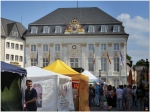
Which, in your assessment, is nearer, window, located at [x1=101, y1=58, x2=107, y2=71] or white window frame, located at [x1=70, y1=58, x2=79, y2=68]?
window, located at [x1=101, y1=58, x2=107, y2=71]

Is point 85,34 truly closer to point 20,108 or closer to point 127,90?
point 127,90

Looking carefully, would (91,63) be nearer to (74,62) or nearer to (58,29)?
(74,62)

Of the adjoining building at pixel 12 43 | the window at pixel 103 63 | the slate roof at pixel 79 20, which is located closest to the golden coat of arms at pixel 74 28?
the slate roof at pixel 79 20

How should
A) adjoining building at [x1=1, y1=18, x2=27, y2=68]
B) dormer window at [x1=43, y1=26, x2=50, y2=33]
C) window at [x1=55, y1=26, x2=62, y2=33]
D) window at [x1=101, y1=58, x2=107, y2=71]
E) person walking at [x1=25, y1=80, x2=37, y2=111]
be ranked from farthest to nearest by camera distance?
1. dormer window at [x1=43, y1=26, x2=50, y2=33]
2. window at [x1=55, y1=26, x2=62, y2=33]
3. adjoining building at [x1=1, y1=18, x2=27, y2=68]
4. window at [x1=101, y1=58, x2=107, y2=71]
5. person walking at [x1=25, y1=80, x2=37, y2=111]

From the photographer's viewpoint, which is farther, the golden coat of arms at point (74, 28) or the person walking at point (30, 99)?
the golden coat of arms at point (74, 28)

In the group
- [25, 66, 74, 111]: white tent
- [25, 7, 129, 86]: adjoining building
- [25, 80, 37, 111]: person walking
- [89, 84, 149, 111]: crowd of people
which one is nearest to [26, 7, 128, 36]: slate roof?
[25, 7, 129, 86]: adjoining building

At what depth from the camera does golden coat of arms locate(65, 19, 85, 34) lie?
6197 cm

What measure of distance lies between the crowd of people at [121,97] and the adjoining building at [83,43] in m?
32.7

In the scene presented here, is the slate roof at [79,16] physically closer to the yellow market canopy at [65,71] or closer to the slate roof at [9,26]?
the slate roof at [9,26]

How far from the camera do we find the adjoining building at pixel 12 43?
203 ft

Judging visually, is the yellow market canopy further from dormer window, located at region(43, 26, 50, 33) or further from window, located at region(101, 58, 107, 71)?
dormer window, located at region(43, 26, 50, 33)

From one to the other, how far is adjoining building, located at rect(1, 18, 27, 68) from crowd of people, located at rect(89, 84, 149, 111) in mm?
35949

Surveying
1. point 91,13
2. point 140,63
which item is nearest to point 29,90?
→ point 91,13

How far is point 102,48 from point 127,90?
1613 inches
